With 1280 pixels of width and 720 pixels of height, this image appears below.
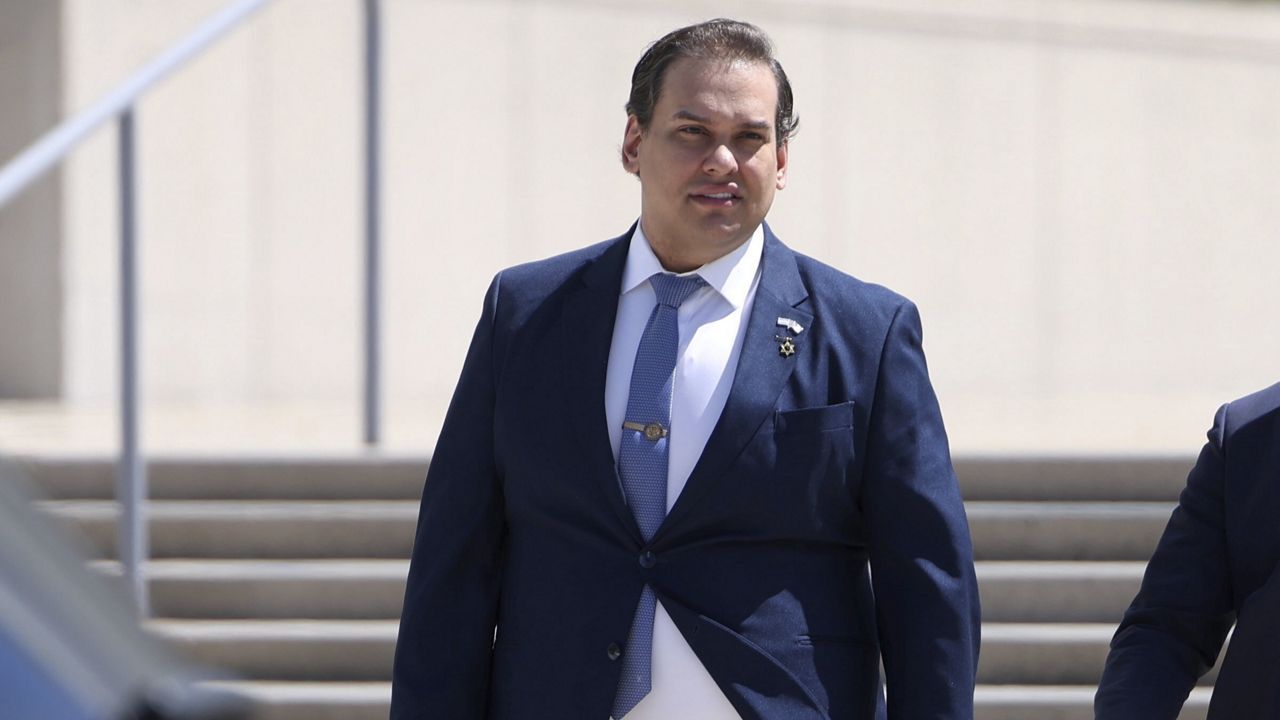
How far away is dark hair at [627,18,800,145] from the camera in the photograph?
7.59 ft

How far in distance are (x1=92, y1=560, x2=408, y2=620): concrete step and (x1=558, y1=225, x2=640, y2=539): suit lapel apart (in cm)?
249

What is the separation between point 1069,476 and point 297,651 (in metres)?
2.17

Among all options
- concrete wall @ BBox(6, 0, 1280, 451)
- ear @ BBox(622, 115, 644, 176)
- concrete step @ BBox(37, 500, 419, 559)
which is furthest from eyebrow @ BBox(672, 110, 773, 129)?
concrete wall @ BBox(6, 0, 1280, 451)

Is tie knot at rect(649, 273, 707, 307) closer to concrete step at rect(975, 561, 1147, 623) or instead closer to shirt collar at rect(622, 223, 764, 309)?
shirt collar at rect(622, 223, 764, 309)

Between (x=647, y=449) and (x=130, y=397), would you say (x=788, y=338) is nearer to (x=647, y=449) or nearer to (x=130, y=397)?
(x=647, y=449)

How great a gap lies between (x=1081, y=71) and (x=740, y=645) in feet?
28.3

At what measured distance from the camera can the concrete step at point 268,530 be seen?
4.95 m

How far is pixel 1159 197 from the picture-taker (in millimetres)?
10359

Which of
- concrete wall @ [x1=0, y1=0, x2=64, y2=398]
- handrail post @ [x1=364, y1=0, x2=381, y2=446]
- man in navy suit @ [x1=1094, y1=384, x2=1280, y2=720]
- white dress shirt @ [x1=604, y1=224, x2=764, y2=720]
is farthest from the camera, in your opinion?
concrete wall @ [x1=0, y1=0, x2=64, y2=398]

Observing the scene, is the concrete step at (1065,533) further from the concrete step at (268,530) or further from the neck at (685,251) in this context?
the neck at (685,251)

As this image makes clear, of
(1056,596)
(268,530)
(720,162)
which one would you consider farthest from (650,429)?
(268,530)

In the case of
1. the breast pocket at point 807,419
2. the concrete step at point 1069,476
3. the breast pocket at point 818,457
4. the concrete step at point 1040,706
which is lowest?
the concrete step at point 1040,706

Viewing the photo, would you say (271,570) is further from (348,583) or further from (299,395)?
(299,395)

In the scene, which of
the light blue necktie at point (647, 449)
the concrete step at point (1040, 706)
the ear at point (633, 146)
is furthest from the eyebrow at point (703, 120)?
the concrete step at point (1040, 706)
